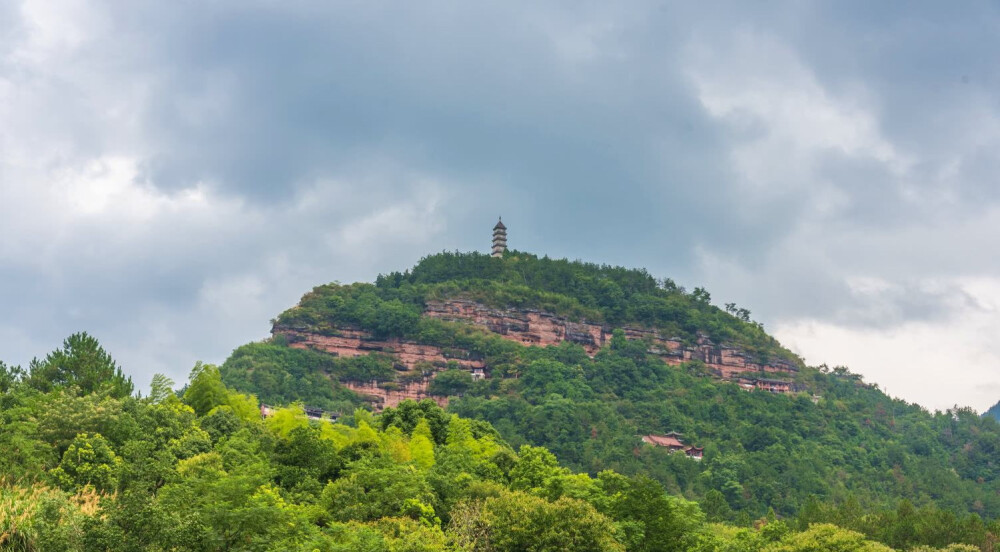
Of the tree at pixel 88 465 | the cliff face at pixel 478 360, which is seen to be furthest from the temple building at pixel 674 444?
the tree at pixel 88 465

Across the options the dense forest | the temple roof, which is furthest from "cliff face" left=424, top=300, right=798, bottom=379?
the dense forest

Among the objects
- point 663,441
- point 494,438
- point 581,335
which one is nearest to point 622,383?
point 581,335

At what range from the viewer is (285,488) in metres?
43.0

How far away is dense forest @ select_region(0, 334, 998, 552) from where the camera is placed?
29.8 meters

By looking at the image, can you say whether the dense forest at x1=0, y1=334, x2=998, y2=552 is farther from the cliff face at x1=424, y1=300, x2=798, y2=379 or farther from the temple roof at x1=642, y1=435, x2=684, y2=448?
the cliff face at x1=424, y1=300, x2=798, y2=379

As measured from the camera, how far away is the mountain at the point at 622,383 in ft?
315

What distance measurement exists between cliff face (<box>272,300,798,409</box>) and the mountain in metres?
0.16

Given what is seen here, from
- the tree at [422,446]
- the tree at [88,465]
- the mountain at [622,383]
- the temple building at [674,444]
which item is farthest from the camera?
the temple building at [674,444]

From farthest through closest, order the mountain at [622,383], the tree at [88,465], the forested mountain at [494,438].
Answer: the mountain at [622,383] < the tree at [88,465] < the forested mountain at [494,438]

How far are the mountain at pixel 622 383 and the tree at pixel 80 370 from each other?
44834 mm

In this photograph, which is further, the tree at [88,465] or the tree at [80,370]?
the tree at [80,370]

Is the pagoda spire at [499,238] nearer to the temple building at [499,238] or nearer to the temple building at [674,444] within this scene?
the temple building at [499,238]

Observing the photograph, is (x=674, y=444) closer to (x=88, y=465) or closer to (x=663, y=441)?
(x=663, y=441)

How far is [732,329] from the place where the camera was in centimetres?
12962
